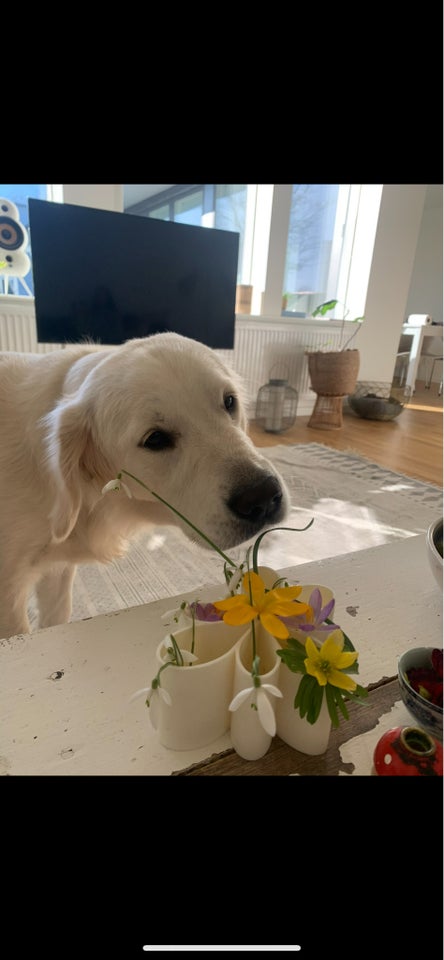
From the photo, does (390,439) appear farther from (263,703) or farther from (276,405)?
(263,703)

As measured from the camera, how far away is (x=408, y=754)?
412 mm

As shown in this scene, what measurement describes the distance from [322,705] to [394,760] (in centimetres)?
7

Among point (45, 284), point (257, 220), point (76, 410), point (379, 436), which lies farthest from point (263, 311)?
point (76, 410)

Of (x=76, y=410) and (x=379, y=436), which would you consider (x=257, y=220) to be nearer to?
(x=379, y=436)

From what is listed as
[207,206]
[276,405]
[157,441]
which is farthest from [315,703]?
[207,206]

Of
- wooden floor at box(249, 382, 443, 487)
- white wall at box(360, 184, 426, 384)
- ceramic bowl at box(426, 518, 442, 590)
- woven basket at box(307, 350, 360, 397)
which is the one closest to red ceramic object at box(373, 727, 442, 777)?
ceramic bowl at box(426, 518, 442, 590)

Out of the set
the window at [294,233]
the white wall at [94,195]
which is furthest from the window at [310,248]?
the white wall at [94,195]

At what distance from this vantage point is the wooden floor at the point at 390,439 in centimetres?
302

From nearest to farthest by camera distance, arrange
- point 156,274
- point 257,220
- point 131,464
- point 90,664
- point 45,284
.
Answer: point 90,664 → point 131,464 → point 45,284 → point 156,274 → point 257,220

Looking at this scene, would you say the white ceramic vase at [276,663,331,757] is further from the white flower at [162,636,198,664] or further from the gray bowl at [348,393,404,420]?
the gray bowl at [348,393,404,420]

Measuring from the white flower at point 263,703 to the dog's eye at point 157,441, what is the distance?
51cm

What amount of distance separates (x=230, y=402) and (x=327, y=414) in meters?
3.35

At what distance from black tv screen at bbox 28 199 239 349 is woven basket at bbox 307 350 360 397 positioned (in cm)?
113
